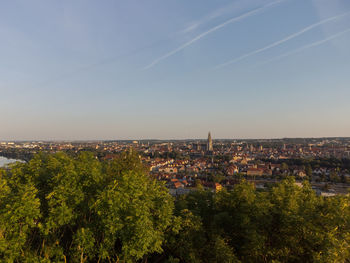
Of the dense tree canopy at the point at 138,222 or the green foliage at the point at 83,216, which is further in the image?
the dense tree canopy at the point at 138,222

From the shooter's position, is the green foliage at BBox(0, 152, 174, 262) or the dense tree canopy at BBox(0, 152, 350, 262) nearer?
the green foliage at BBox(0, 152, 174, 262)

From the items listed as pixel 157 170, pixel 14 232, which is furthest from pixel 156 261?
pixel 157 170

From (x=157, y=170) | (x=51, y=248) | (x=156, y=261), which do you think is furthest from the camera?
(x=157, y=170)

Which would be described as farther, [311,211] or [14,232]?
[311,211]

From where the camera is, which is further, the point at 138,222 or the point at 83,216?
the point at 83,216

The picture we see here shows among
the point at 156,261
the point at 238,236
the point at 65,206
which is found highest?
the point at 65,206

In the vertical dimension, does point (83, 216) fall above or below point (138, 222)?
below

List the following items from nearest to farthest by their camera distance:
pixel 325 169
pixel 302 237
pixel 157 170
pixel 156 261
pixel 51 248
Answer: pixel 51 248, pixel 302 237, pixel 156 261, pixel 325 169, pixel 157 170

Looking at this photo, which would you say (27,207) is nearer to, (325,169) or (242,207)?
(242,207)
